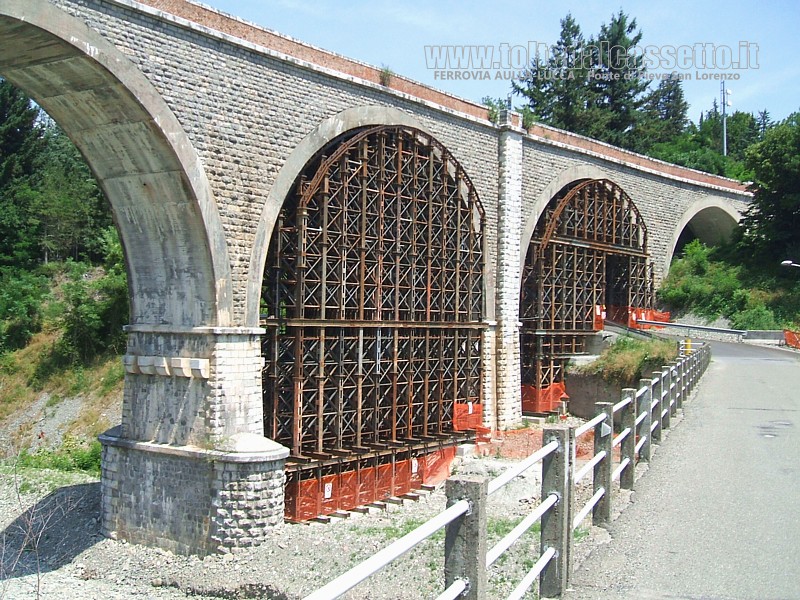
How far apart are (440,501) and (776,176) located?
1019 inches

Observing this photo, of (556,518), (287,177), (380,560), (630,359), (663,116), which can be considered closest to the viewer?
(380,560)

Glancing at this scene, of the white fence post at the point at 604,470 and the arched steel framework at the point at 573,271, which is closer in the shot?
the white fence post at the point at 604,470

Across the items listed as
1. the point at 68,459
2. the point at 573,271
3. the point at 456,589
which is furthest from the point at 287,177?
the point at 456,589

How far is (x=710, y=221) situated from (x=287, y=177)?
29.5 m

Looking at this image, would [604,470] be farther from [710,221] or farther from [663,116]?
[663,116]

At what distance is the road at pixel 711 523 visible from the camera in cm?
530

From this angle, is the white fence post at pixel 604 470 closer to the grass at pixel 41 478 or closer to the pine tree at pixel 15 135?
the grass at pixel 41 478

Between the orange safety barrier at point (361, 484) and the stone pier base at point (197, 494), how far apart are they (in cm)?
125

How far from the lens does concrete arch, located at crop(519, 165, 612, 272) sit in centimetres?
2488

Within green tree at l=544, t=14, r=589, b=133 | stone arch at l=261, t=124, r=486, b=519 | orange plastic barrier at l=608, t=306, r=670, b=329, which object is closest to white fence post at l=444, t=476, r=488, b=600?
stone arch at l=261, t=124, r=486, b=519

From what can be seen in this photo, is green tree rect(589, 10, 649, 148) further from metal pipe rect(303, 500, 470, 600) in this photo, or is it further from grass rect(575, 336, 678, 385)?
metal pipe rect(303, 500, 470, 600)

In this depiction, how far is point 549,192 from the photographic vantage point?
26.0 metres

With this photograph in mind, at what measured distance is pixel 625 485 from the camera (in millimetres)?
7934

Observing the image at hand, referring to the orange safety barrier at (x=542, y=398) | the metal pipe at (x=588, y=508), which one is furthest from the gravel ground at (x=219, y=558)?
the orange safety barrier at (x=542, y=398)
